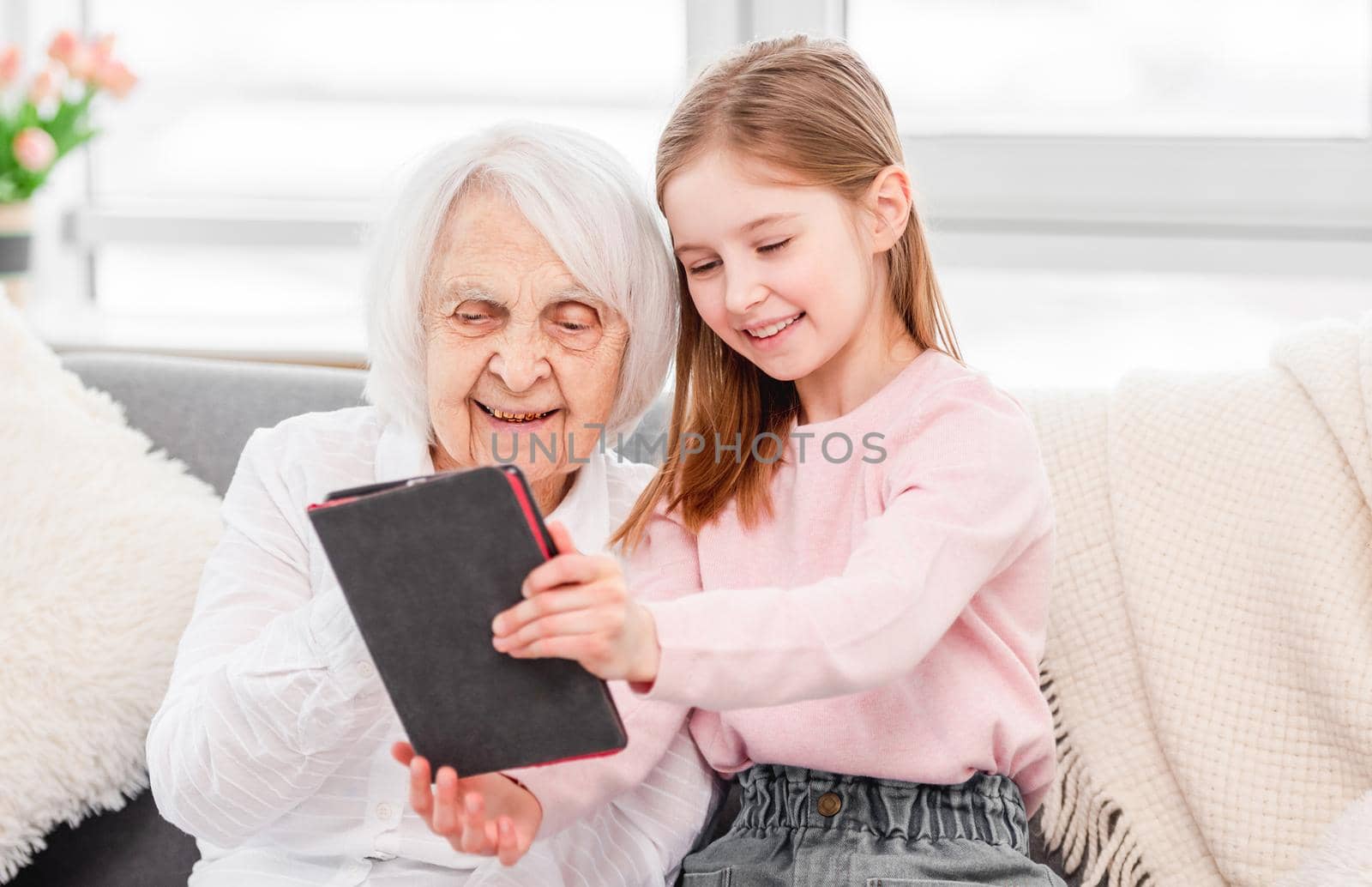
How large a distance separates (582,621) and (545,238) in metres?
0.52

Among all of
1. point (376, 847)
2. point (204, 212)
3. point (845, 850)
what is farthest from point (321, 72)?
point (845, 850)

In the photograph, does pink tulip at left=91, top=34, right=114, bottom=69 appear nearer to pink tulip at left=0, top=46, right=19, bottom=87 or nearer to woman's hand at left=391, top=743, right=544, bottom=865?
pink tulip at left=0, top=46, right=19, bottom=87

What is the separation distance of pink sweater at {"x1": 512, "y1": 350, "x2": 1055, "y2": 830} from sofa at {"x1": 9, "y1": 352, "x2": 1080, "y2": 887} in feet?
1.43

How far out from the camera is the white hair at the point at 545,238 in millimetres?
1334

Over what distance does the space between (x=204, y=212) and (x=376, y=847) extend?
6.74 ft

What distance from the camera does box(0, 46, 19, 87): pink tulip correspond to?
2623 millimetres

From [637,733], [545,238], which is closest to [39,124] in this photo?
[545,238]

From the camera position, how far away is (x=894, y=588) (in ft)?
3.47

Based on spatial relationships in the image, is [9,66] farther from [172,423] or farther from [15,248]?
[172,423]

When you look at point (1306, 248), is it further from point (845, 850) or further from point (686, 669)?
point (686, 669)

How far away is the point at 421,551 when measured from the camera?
98 centimetres

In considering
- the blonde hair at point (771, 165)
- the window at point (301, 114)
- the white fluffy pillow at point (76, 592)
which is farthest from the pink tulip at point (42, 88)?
the blonde hair at point (771, 165)

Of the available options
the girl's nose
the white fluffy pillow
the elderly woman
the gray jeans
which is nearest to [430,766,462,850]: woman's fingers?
the elderly woman

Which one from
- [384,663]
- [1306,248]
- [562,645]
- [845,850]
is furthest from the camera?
[1306,248]
